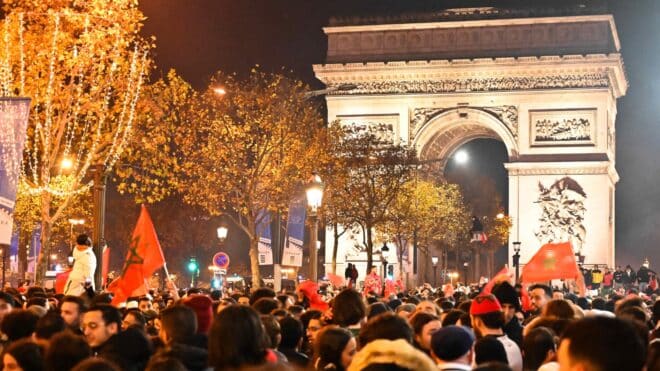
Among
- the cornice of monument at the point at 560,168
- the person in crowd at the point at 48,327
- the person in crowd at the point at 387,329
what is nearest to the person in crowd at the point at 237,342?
the person in crowd at the point at 387,329

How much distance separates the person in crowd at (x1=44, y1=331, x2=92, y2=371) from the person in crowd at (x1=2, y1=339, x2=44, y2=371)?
204 millimetres

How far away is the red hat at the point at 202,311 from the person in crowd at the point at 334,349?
1.03 m

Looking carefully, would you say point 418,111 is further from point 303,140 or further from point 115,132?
point 115,132

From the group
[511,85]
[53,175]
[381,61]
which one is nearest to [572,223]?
[511,85]

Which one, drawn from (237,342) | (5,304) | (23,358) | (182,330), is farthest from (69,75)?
(237,342)

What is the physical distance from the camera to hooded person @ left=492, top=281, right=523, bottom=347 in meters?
11.8

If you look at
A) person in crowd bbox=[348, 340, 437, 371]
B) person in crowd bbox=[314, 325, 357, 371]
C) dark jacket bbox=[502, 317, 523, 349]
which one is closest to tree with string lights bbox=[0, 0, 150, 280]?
dark jacket bbox=[502, 317, 523, 349]

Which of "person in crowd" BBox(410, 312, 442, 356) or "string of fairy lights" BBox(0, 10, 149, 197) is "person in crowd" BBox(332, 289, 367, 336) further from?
"string of fairy lights" BBox(0, 10, 149, 197)

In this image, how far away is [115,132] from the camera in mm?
30078

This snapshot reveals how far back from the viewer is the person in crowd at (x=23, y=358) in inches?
309

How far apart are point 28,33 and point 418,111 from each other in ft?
132

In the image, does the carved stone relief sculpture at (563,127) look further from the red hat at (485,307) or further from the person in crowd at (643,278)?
the red hat at (485,307)

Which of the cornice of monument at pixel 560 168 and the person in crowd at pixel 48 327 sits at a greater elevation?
the cornice of monument at pixel 560 168

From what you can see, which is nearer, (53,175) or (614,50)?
(53,175)
